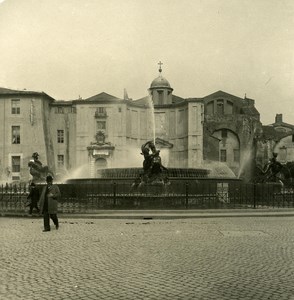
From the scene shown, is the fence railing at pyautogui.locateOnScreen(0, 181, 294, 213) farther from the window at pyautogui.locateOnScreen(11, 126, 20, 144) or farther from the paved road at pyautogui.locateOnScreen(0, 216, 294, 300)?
the window at pyautogui.locateOnScreen(11, 126, 20, 144)

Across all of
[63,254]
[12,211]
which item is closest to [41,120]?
[12,211]

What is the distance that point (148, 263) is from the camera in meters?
8.49

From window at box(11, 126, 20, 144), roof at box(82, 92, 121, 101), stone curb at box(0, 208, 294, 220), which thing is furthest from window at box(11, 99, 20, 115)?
stone curb at box(0, 208, 294, 220)

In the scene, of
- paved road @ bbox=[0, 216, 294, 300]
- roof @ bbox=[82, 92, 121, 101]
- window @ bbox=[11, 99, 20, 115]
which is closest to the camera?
paved road @ bbox=[0, 216, 294, 300]

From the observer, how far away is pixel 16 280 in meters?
7.25

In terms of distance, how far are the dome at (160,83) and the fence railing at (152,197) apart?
50315mm

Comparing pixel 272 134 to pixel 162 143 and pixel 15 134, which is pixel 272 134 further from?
pixel 15 134

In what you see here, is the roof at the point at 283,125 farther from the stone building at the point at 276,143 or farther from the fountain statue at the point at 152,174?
the fountain statue at the point at 152,174

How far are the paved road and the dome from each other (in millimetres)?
59377

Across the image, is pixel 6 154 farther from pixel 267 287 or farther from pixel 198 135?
pixel 267 287

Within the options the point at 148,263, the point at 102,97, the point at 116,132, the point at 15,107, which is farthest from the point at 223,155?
the point at 148,263

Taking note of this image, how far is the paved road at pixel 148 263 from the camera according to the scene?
6.56 m

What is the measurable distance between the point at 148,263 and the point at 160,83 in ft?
214

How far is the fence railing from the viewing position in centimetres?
2156
